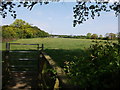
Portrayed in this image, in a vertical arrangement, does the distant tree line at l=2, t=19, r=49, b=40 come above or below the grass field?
above

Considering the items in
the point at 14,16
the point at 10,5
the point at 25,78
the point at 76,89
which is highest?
the point at 10,5

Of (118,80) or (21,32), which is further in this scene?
(21,32)

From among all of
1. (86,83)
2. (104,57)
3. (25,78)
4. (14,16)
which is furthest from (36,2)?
(86,83)

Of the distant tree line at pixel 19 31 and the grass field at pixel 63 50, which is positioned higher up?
the distant tree line at pixel 19 31

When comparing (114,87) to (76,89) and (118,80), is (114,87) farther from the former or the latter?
(76,89)

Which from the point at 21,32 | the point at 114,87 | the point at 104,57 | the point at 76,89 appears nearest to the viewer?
the point at 114,87

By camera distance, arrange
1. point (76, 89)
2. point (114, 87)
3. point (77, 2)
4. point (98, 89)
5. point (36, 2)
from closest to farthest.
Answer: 1. point (114, 87)
2. point (98, 89)
3. point (76, 89)
4. point (36, 2)
5. point (77, 2)

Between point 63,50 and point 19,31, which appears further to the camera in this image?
point 19,31

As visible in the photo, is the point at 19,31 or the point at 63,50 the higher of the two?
the point at 19,31

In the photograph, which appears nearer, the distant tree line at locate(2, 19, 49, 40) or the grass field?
the grass field

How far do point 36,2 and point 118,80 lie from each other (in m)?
10.8

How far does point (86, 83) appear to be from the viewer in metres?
1.62

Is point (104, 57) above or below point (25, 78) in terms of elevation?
above

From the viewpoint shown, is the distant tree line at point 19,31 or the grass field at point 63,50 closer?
the grass field at point 63,50
